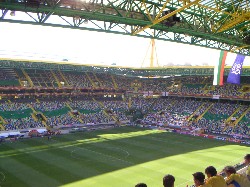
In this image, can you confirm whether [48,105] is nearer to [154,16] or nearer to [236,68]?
[236,68]

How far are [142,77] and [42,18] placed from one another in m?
61.5

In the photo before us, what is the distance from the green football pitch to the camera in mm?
24203

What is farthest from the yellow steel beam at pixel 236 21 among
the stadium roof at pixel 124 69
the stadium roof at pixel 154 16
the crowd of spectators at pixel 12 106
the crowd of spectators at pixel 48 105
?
the crowd of spectators at pixel 48 105

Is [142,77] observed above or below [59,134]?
above

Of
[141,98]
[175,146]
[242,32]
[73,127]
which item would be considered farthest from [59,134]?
[242,32]

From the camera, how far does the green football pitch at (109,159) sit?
24203 millimetres

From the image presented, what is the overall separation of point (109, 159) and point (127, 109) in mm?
33916

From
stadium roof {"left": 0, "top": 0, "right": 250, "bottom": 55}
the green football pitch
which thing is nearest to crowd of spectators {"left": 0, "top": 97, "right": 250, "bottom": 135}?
the green football pitch

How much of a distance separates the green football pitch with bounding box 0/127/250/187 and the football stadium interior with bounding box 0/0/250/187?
113 mm

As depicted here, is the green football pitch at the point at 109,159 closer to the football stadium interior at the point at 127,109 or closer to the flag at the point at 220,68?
the football stadium interior at the point at 127,109

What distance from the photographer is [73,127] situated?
51.2 m

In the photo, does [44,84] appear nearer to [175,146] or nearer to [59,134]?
[59,134]

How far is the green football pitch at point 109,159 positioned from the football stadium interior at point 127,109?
11cm

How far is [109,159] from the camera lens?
30.8 metres
